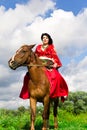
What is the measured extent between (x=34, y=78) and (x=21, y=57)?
0.81 meters

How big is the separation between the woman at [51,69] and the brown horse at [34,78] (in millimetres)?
299

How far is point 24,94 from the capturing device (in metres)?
13.3

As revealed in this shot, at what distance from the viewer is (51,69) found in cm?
1362

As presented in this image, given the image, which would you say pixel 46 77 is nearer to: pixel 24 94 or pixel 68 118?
pixel 24 94

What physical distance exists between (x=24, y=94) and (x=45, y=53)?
162 cm

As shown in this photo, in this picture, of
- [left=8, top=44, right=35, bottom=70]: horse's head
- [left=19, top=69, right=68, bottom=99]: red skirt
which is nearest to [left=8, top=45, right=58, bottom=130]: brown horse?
[left=8, top=44, right=35, bottom=70]: horse's head

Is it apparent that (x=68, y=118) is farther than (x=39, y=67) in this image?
Yes

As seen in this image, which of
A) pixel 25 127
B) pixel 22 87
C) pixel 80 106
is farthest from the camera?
pixel 80 106

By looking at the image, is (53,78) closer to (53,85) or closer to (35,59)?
(53,85)

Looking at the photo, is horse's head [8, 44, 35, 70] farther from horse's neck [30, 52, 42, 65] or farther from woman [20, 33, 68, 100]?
woman [20, 33, 68, 100]

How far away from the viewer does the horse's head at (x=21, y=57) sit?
12461 mm

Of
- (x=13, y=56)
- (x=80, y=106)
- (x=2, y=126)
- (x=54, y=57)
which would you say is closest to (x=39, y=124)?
(x=2, y=126)

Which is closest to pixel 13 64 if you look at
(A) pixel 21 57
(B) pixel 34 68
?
(A) pixel 21 57

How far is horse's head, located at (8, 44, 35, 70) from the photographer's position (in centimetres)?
1246
